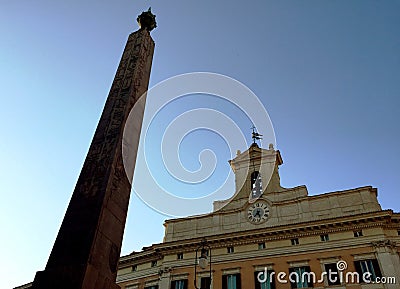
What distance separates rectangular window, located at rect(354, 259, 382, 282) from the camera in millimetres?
18875

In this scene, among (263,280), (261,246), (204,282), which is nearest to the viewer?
(263,280)

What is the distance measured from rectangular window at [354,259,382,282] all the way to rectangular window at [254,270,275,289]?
4499 mm

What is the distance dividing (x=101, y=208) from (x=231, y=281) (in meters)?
17.2

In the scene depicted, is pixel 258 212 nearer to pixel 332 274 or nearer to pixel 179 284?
pixel 332 274

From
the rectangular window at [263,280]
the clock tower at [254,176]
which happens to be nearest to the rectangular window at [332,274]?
the rectangular window at [263,280]

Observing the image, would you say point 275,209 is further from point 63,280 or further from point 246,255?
point 63,280

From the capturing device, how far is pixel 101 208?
21.4 ft

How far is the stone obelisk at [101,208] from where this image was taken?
225 inches

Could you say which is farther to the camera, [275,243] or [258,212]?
[258,212]

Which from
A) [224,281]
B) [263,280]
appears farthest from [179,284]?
[263,280]

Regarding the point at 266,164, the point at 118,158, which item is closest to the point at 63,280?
the point at 118,158

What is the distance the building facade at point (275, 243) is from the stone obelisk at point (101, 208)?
36.5 feet

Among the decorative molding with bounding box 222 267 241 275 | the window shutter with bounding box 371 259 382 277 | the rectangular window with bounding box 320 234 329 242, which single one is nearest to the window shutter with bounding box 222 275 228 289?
the decorative molding with bounding box 222 267 241 275

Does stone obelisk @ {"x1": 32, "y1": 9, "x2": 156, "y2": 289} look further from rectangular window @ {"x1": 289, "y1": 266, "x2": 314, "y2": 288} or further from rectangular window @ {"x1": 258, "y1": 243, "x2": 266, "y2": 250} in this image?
rectangular window @ {"x1": 258, "y1": 243, "x2": 266, "y2": 250}
